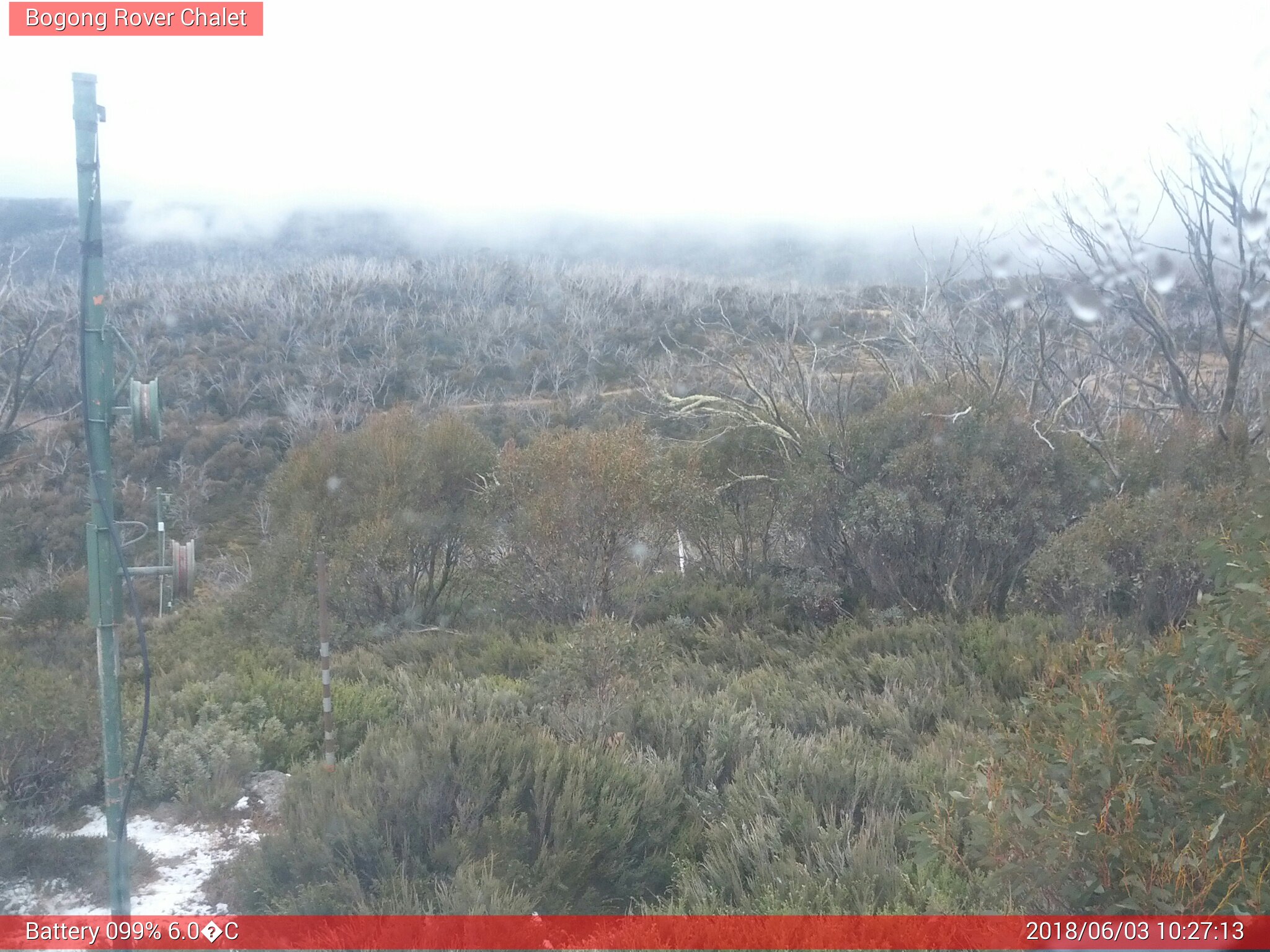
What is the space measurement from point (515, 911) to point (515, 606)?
355 inches

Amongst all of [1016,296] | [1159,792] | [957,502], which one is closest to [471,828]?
[1159,792]

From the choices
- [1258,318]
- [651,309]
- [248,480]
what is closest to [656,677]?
[1258,318]

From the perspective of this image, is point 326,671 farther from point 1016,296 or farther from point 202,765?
point 1016,296

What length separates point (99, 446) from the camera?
3.54 m

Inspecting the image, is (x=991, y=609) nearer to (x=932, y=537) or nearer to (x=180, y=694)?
(x=932, y=537)

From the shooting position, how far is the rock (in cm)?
565

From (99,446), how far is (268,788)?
10.6 feet

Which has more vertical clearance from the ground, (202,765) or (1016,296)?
(1016,296)

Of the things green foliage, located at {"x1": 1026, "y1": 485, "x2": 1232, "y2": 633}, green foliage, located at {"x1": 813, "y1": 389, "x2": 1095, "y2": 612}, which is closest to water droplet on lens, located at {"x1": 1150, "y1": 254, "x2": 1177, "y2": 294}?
green foliage, located at {"x1": 813, "y1": 389, "x2": 1095, "y2": 612}

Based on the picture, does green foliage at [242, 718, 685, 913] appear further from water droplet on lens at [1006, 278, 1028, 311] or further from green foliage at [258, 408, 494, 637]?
water droplet on lens at [1006, 278, 1028, 311]

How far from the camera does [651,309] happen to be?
4831cm

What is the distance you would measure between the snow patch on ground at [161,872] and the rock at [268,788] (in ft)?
0.69

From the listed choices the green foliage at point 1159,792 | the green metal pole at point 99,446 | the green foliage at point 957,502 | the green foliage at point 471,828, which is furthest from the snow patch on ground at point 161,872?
the green foliage at point 957,502

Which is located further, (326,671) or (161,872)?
(326,671)
